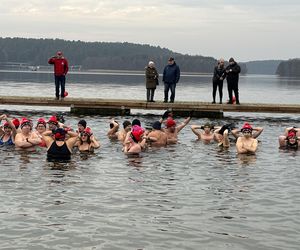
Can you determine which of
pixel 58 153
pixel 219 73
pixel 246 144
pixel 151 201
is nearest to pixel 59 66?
pixel 219 73

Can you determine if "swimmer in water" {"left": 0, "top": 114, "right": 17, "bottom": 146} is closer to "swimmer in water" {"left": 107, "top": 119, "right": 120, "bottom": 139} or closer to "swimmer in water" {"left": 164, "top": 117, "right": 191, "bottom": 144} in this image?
"swimmer in water" {"left": 107, "top": 119, "right": 120, "bottom": 139}

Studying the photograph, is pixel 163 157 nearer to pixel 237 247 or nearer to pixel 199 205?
pixel 199 205

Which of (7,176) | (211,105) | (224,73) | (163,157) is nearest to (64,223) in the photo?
(7,176)

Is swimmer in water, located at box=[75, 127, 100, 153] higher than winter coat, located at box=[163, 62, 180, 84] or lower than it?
lower

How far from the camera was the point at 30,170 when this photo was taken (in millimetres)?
17016

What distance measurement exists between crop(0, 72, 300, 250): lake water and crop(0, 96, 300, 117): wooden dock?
12.3m

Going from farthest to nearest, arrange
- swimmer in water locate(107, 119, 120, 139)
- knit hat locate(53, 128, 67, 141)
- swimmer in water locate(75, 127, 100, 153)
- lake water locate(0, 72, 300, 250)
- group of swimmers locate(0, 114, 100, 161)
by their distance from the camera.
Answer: swimmer in water locate(107, 119, 120, 139) < swimmer in water locate(75, 127, 100, 153) < group of swimmers locate(0, 114, 100, 161) < knit hat locate(53, 128, 67, 141) < lake water locate(0, 72, 300, 250)

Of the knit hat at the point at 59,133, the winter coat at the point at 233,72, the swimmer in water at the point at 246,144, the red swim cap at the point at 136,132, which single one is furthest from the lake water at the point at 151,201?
the winter coat at the point at 233,72

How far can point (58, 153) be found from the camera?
18766 mm

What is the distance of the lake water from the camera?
10945mm

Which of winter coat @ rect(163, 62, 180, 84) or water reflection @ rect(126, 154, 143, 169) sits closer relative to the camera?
water reflection @ rect(126, 154, 143, 169)

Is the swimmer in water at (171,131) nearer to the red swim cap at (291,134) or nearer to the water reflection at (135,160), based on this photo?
the water reflection at (135,160)

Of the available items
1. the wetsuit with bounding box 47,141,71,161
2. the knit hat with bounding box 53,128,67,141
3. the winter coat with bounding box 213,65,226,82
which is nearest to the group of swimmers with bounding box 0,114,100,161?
the wetsuit with bounding box 47,141,71,161

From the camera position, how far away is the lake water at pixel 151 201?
10945 millimetres
